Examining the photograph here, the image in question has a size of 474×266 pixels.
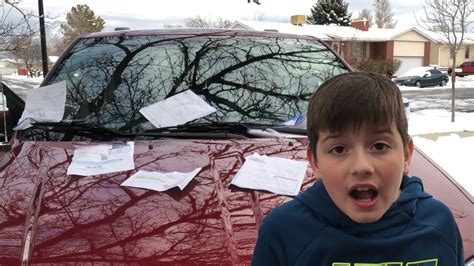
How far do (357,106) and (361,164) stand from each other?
13 cm

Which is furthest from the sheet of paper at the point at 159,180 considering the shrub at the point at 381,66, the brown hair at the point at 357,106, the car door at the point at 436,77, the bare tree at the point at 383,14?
the bare tree at the point at 383,14

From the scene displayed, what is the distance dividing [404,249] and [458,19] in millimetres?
16511

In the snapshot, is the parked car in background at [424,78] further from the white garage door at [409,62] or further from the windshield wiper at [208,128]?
the windshield wiper at [208,128]

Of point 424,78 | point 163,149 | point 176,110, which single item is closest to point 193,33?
point 176,110

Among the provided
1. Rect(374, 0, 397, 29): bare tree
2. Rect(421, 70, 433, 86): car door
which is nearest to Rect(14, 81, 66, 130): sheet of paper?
Rect(421, 70, 433, 86): car door

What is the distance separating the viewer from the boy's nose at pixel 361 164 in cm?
110

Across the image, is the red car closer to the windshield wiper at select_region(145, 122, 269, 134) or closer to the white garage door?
the windshield wiper at select_region(145, 122, 269, 134)

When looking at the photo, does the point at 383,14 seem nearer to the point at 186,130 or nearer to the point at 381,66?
the point at 381,66

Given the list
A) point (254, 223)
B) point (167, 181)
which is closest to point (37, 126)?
point (167, 181)

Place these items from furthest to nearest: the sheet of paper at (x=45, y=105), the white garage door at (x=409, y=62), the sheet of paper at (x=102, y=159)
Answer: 1. the white garage door at (x=409, y=62)
2. the sheet of paper at (x=45, y=105)
3. the sheet of paper at (x=102, y=159)

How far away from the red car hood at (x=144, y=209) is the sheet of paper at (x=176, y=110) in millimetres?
231

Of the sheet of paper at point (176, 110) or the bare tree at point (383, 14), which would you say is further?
the bare tree at point (383, 14)

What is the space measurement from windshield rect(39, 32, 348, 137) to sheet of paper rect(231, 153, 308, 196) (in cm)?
46

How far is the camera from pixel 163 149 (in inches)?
94.7
